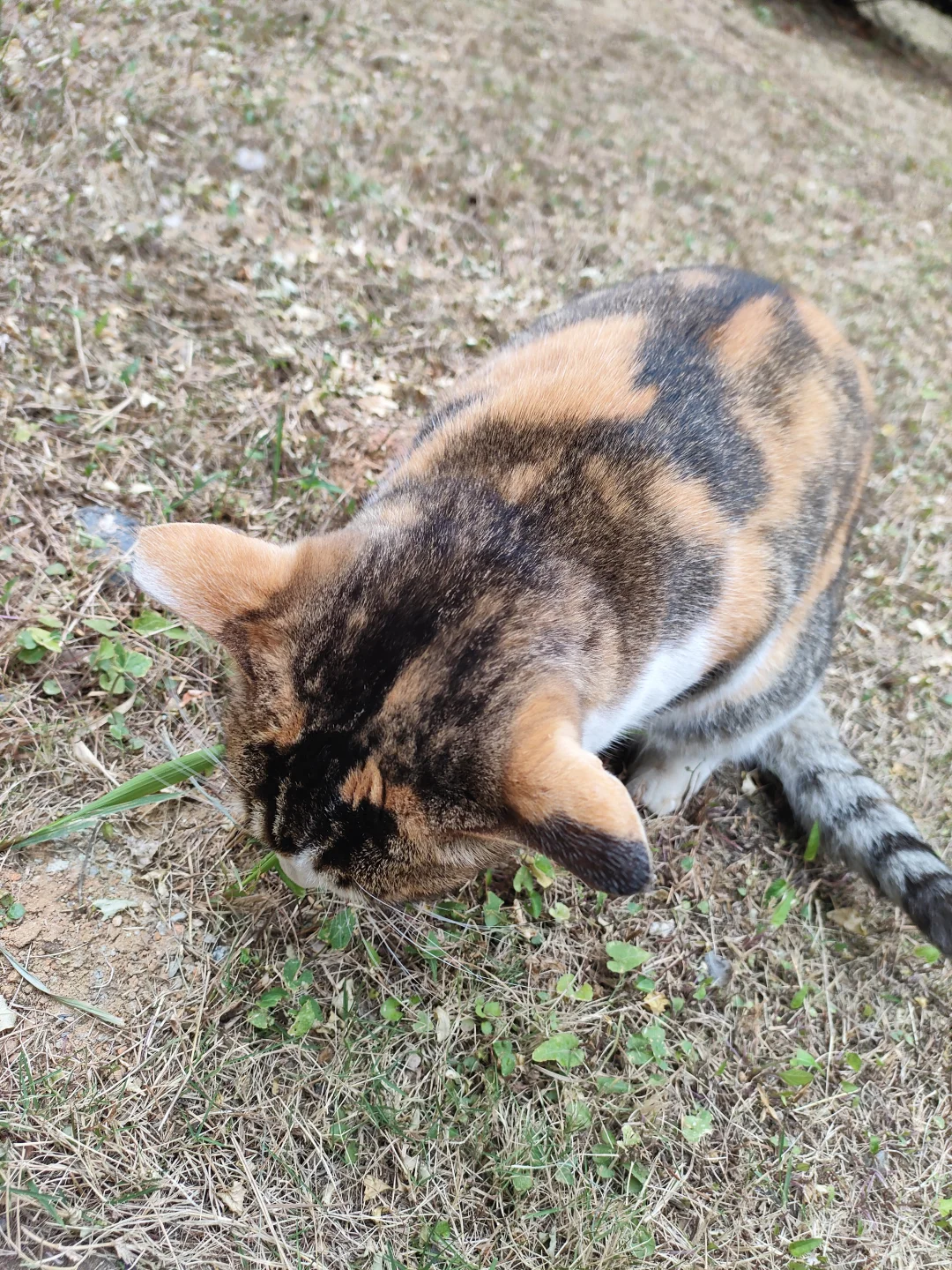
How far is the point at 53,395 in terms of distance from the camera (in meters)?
3.07

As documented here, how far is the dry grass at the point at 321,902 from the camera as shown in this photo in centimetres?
205

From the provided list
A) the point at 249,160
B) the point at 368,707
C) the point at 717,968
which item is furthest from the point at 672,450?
the point at 249,160

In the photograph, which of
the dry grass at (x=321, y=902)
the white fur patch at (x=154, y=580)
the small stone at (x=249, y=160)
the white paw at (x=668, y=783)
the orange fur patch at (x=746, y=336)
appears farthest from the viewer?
the small stone at (x=249, y=160)

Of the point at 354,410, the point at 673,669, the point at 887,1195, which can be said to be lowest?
the point at 887,1195

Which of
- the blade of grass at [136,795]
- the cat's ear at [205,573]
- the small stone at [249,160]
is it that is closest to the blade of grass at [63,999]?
the blade of grass at [136,795]

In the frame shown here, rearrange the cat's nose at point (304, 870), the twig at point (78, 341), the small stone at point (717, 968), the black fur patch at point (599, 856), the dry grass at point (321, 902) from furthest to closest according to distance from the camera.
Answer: the twig at point (78, 341), the small stone at point (717, 968), the dry grass at point (321, 902), the cat's nose at point (304, 870), the black fur patch at point (599, 856)

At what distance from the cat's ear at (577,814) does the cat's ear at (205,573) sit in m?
0.68

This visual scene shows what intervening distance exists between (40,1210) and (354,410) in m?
2.97

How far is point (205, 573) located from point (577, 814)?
912 mm

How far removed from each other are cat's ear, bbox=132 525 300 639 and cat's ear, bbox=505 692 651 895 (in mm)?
679

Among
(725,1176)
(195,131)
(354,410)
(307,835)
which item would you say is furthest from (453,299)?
(725,1176)

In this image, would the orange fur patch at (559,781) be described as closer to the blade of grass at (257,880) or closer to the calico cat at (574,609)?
the calico cat at (574,609)

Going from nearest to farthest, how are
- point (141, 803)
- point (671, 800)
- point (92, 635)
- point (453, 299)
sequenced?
point (141, 803) < point (92, 635) < point (671, 800) < point (453, 299)

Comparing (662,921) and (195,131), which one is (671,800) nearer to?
(662,921)
